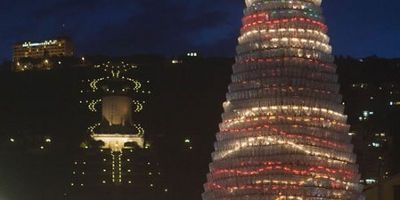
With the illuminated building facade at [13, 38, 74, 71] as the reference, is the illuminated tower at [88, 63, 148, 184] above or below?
below

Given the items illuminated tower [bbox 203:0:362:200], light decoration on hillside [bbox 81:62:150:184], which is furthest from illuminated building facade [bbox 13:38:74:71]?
illuminated tower [bbox 203:0:362:200]

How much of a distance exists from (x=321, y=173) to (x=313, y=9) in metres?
4.55

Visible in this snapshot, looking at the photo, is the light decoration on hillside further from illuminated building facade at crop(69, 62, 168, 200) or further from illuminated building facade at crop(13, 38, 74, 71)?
illuminated building facade at crop(13, 38, 74, 71)

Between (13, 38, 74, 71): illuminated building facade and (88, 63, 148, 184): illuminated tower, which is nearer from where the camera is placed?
A: (88, 63, 148, 184): illuminated tower

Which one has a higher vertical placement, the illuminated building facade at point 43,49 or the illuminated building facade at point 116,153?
the illuminated building facade at point 43,49

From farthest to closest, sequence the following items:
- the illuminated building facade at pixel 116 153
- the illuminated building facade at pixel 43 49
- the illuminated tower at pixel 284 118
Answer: the illuminated building facade at pixel 43 49 → the illuminated building facade at pixel 116 153 → the illuminated tower at pixel 284 118

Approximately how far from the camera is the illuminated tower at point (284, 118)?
75.4ft

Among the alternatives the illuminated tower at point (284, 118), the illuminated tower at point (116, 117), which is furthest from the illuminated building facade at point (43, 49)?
the illuminated tower at point (284, 118)

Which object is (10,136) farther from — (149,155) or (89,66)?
(89,66)

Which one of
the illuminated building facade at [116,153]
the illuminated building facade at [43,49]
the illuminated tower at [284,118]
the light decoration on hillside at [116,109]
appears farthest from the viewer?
the illuminated building facade at [43,49]

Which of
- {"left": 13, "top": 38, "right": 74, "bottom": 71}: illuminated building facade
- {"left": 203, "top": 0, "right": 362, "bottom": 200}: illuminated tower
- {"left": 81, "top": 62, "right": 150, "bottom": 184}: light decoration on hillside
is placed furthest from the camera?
{"left": 13, "top": 38, "right": 74, "bottom": 71}: illuminated building facade

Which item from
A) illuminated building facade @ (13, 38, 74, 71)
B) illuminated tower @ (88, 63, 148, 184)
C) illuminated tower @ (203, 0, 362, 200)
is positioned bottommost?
illuminated tower @ (203, 0, 362, 200)

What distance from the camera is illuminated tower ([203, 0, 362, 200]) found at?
23.0 meters

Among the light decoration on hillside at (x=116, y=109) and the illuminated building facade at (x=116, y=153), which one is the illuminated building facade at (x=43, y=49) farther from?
the illuminated building facade at (x=116, y=153)
